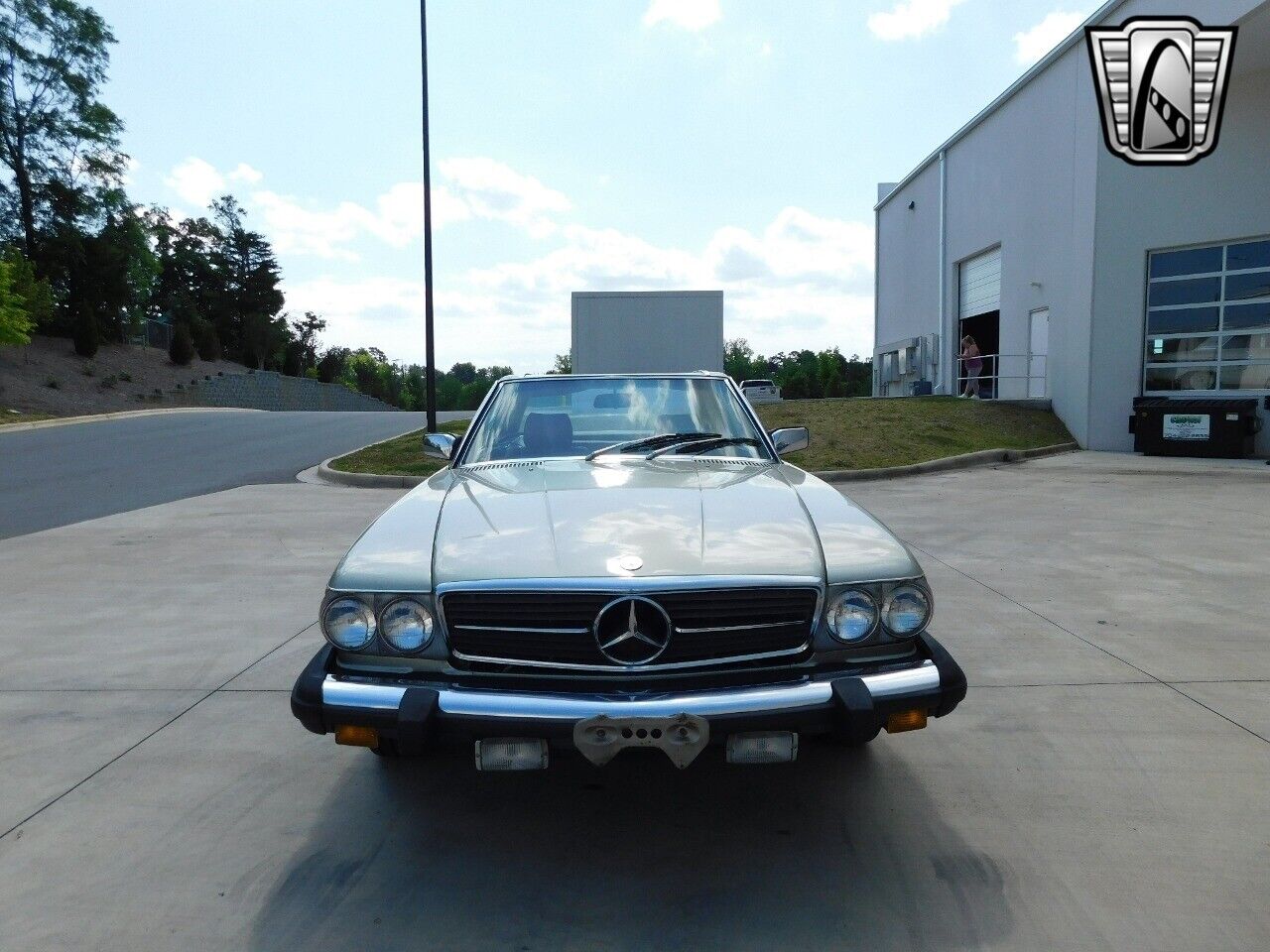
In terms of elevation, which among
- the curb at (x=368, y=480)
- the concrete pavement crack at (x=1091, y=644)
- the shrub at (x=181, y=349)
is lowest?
the concrete pavement crack at (x=1091, y=644)

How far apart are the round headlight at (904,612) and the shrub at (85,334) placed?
47146mm

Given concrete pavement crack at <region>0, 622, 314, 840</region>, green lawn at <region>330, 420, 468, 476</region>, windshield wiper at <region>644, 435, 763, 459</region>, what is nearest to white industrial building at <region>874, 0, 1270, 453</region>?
green lawn at <region>330, 420, 468, 476</region>

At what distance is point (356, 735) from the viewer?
265 centimetres

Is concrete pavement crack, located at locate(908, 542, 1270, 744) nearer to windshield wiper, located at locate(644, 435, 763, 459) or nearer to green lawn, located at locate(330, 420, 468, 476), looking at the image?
windshield wiper, located at locate(644, 435, 763, 459)

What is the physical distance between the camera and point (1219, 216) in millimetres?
16328

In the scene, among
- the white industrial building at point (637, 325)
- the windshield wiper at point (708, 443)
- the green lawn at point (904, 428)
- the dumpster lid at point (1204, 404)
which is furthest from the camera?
the dumpster lid at point (1204, 404)

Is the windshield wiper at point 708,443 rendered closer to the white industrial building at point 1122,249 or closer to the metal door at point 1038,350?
the white industrial building at point 1122,249

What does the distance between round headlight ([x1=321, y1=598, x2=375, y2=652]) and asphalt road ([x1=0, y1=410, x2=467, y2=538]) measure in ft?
25.9

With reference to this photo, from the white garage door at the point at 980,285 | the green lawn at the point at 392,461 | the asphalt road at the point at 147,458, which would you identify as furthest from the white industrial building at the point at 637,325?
the white garage door at the point at 980,285

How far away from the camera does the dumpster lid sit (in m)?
15.7

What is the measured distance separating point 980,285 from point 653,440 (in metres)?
23.6

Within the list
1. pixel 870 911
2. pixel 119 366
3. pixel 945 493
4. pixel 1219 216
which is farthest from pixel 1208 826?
pixel 119 366

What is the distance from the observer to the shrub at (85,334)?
4197cm

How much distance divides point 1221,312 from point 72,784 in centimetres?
1879
